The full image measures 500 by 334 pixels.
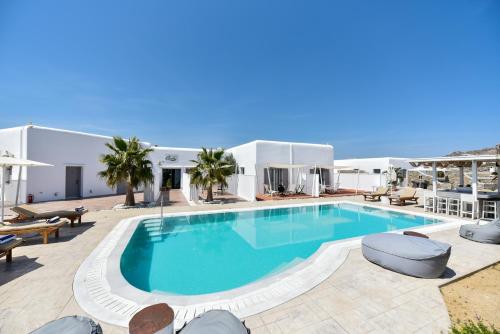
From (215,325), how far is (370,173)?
29235 millimetres

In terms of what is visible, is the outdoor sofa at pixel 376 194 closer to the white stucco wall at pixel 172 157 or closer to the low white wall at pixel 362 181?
the low white wall at pixel 362 181

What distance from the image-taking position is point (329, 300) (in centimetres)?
363

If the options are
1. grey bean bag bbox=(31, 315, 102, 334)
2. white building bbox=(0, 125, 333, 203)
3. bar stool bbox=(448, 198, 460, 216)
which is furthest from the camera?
white building bbox=(0, 125, 333, 203)

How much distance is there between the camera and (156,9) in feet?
39.0

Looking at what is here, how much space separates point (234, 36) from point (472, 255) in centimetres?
1888

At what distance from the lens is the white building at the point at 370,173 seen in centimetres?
2300

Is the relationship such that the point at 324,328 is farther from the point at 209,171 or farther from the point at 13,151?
the point at 13,151

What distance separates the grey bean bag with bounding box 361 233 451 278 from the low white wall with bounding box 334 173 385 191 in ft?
66.0

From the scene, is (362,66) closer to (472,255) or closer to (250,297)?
(472,255)

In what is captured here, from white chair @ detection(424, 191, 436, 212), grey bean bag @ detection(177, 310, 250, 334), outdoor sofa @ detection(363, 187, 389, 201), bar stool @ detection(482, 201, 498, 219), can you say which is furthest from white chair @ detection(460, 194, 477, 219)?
grey bean bag @ detection(177, 310, 250, 334)

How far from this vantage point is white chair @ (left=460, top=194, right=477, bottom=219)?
989cm

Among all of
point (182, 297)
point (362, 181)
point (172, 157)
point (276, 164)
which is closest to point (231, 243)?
point (182, 297)

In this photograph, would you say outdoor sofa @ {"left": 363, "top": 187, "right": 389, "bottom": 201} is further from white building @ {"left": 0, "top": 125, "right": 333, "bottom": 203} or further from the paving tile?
the paving tile

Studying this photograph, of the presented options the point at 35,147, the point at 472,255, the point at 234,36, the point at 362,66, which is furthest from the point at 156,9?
the point at 362,66
